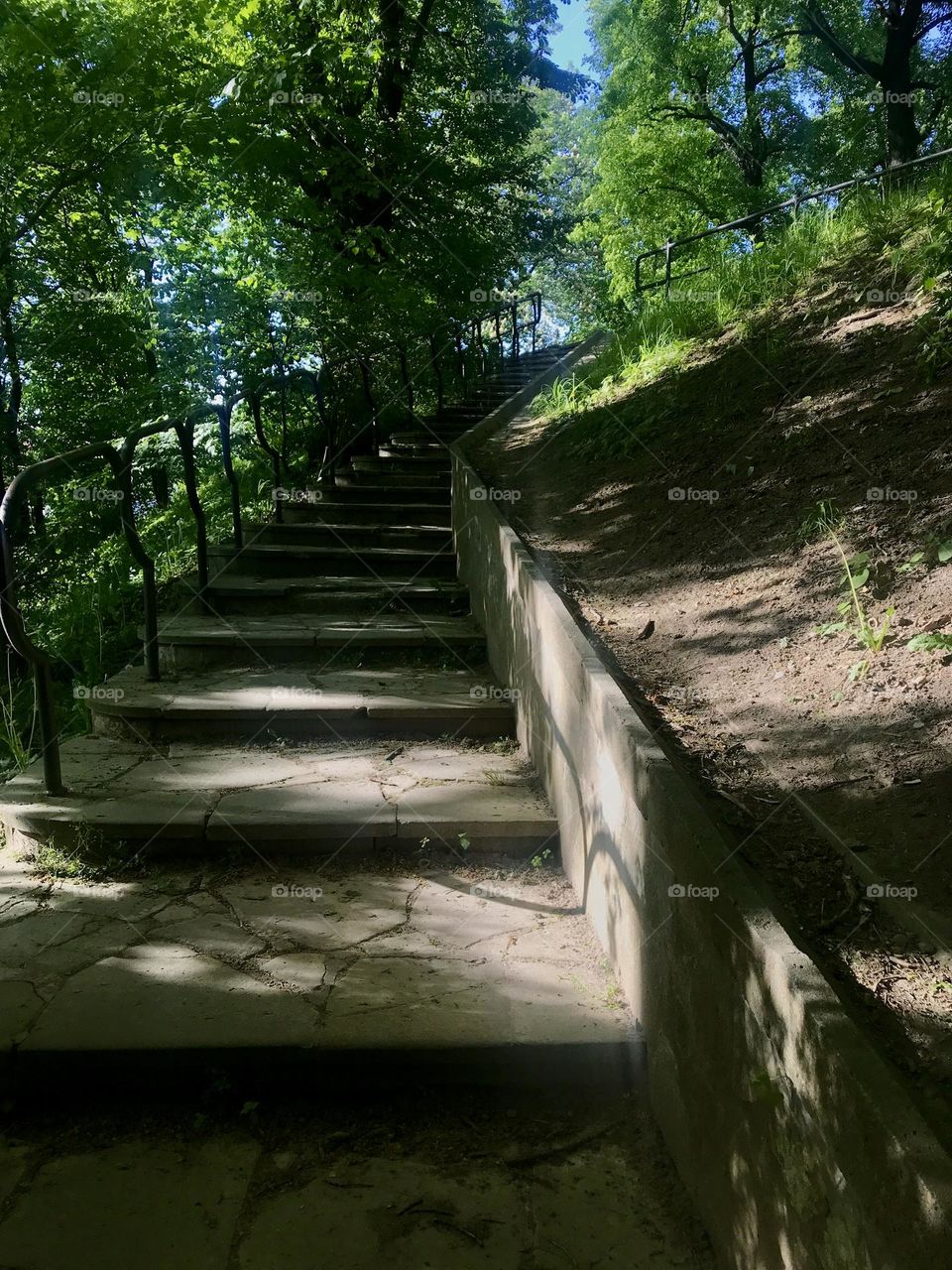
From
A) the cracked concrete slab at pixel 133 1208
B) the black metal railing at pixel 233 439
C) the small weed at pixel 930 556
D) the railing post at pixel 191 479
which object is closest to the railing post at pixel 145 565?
the black metal railing at pixel 233 439

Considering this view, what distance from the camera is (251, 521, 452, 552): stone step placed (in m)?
5.91

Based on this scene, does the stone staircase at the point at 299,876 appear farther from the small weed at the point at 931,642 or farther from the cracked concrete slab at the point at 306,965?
the small weed at the point at 931,642

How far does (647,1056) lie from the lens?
2021 millimetres

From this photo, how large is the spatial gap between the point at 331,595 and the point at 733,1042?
154 inches

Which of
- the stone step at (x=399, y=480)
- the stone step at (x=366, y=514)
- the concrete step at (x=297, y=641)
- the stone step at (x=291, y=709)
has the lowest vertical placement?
the stone step at (x=291, y=709)

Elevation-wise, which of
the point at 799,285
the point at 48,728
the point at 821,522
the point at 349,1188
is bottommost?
the point at 349,1188

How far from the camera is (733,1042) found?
1505mm

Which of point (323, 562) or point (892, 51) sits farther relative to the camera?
point (892, 51)

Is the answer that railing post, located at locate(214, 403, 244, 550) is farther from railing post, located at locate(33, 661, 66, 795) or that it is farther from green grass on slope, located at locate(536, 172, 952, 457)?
railing post, located at locate(33, 661, 66, 795)

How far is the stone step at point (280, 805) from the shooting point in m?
2.87

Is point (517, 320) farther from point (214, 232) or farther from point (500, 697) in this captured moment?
point (500, 697)

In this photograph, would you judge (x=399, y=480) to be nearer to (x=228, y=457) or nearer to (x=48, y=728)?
(x=228, y=457)

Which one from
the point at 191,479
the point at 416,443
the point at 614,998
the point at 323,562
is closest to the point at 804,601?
the point at 614,998

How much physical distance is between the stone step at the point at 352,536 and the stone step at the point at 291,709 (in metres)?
2.02
